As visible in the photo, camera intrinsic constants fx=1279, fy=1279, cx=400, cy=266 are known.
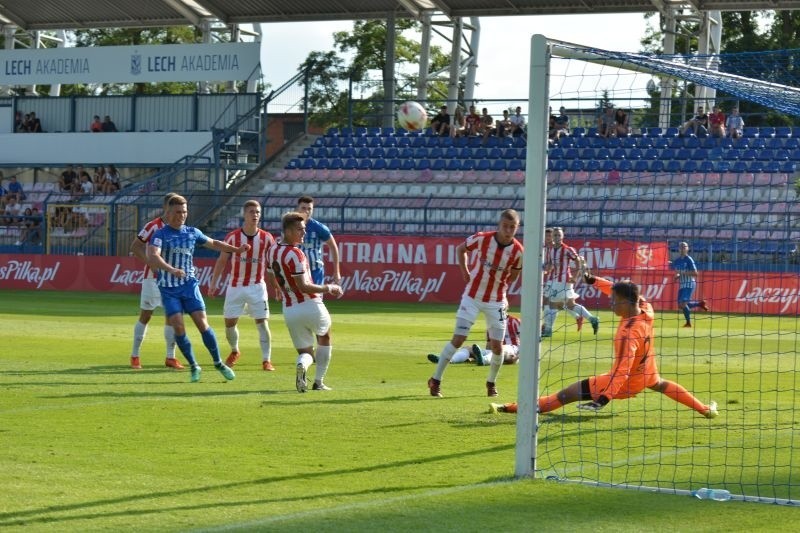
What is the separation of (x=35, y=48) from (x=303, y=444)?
1638 inches

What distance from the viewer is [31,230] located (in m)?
38.2

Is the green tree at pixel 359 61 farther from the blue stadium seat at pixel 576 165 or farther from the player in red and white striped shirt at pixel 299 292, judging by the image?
the player in red and white striped shirt at pixel 299 292

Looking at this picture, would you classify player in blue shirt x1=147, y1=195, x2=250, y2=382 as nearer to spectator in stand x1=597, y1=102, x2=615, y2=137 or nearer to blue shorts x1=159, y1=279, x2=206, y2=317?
blue shorts x1=159, y1=279, x2=206, y2=317

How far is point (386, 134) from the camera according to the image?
41.2 metres

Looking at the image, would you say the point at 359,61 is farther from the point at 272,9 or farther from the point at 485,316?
the point at 485,316

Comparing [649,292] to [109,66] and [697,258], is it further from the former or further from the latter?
[109,66]

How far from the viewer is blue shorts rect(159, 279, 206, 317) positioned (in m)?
14.0

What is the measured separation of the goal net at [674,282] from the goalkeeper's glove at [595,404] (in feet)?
0.61

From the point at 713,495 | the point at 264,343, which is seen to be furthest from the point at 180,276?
the point at 713,495

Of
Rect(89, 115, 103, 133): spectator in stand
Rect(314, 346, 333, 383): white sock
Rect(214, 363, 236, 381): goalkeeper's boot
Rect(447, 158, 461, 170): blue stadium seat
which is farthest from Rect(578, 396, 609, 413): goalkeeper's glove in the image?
Rect(89, 115, 103, 133): spectator in stand

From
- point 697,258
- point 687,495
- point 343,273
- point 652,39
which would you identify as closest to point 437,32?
point 343,273

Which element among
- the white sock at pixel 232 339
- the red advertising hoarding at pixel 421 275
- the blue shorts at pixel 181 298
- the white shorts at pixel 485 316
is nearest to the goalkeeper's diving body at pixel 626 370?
the white shorts at pixel 485 316

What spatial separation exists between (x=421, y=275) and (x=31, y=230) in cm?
1283

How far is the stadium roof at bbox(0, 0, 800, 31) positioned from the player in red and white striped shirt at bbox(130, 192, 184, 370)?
79.7ft
